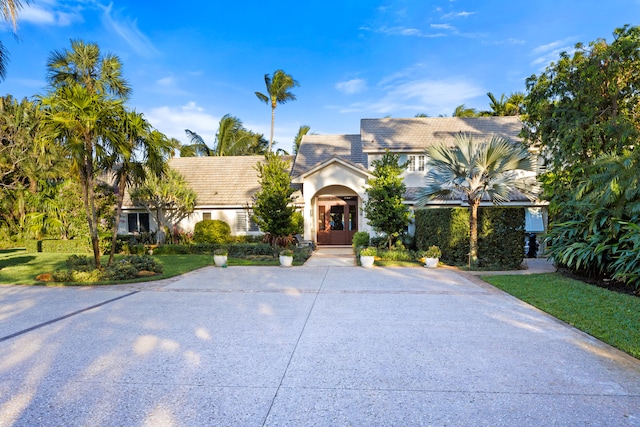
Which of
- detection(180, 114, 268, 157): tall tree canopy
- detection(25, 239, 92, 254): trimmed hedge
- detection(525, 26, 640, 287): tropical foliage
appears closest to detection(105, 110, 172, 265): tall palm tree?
detection(25, 239, 92, 254): trimmed hedge

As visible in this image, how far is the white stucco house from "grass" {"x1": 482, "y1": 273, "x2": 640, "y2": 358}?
370 inches

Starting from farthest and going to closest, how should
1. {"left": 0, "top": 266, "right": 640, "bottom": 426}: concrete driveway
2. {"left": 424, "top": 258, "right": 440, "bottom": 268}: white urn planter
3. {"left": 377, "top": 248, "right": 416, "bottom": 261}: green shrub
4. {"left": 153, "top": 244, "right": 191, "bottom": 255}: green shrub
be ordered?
1. {"left": 153, "top": 244, "right": 191, "bottom": 255}: green shrub
2. {"left": 377, "top": 248, "right": 416, "bottom": 261}: green shrub
3. {"left": 424, "top": 258, "right": 440, "bottom": 268}: white urn planter
4. {"left": 0, "top": 266, "right": 640, "bottom": 426}: concrete driveway

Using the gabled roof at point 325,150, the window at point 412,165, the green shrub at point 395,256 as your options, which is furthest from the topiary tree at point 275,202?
the window at point 412,165

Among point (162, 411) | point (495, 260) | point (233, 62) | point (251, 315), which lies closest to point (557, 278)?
point (495, 260)

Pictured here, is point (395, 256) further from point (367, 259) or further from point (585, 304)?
point (585, 304)


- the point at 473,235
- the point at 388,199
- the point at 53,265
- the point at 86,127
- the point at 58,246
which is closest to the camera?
the point at 86,127

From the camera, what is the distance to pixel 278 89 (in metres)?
31.1

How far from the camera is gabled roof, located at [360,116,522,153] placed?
805 inches

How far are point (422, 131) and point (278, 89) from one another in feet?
47.6

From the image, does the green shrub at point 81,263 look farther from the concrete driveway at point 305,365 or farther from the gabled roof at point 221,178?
the gabled roof at point 221,178

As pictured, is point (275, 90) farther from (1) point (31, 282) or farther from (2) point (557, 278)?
(2) point (557, 278)

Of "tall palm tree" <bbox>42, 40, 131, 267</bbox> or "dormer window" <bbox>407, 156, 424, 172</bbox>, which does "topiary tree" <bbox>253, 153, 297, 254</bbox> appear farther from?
"dormer window" <bbox>407, 156, 424, 172</bbox>

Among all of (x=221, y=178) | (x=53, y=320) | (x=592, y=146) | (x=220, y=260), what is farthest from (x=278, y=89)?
(x=53, y=320)

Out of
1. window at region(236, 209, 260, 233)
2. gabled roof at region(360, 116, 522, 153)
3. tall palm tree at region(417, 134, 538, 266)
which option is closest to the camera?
tall palm tree at region(417, 134, 538, 266)
